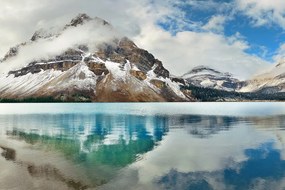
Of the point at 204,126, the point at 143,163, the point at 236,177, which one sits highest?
the point at 204,126

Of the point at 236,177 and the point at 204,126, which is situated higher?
the point at 204,126

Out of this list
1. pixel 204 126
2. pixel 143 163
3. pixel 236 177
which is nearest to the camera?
pixel 236 177

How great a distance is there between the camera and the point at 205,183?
36.4 meters

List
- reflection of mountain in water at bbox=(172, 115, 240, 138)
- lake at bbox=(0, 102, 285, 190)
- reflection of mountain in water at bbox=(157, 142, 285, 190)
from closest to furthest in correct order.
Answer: reflection of mountain in water at bbox=(157, 142, 285, 190)
lake at bbox=(0, 102, 285, 190)
reflection of mountain in water at bbox=(172, 115, 240, 138)

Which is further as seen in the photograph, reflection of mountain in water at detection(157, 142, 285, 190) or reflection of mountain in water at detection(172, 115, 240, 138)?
reflection of mountain in water at detection(172, 115, 240, 138)

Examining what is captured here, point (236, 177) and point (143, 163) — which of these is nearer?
point (236, 177)

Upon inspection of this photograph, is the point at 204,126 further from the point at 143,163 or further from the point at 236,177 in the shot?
the point at 236,177

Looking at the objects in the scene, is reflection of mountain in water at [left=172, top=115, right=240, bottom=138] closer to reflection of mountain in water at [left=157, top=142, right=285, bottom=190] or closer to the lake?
the lake

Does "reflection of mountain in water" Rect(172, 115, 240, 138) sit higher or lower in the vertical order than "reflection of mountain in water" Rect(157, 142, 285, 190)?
higher

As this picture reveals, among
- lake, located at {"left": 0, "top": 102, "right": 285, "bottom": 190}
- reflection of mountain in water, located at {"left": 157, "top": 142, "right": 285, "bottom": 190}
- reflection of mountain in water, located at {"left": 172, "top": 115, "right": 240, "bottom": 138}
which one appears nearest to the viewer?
reflection of mountain in water, located at {"left": 157, "top": 142, "right": 285, "bottom": 190}

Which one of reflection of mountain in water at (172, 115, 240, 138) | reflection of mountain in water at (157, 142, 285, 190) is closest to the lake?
reflection of mountain in water at (157, 142, 285, 190)

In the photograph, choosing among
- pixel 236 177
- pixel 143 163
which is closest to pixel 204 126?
pixel 143 163

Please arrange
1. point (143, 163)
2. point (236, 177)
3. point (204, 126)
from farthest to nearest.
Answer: point (204, 126) → point (143, 163) → point (236, 177)

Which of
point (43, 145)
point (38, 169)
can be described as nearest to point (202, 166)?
point (38, 169)
